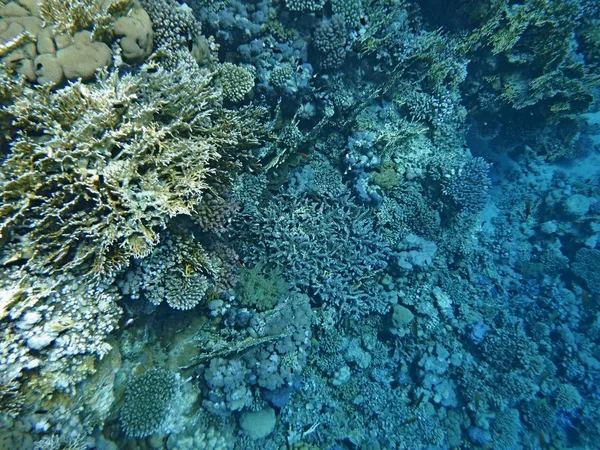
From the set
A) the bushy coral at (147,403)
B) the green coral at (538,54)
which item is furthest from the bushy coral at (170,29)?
the green coral at (538,54)

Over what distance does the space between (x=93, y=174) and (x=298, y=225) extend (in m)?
3.55

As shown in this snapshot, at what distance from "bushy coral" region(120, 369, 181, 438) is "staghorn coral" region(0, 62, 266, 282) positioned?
74.5 inches

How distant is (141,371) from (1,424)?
163cm

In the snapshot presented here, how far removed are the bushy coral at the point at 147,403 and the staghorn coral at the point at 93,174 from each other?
1.89 metres

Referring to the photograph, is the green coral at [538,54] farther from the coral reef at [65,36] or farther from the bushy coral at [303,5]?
the coral reef at [65,36]

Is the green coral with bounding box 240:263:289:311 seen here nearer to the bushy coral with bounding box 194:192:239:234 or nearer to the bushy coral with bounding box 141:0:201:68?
the bushy coral with bounding box 194:192:239:234

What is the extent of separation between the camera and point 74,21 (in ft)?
11.4

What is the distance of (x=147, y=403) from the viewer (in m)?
4.38

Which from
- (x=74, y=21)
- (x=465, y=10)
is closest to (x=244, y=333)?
(x=74, y=21)

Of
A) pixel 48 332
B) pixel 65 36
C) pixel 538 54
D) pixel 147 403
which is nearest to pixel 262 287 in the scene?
pixel 147 403

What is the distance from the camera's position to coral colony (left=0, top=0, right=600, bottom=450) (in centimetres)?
330

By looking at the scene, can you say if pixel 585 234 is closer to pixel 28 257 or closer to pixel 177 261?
pixel 177 261

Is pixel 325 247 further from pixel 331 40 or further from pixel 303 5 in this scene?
pixel 303 5

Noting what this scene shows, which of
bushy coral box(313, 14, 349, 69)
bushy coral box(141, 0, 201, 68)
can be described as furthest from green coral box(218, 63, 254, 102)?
bushy coral box(313, 14, 349, 69)
